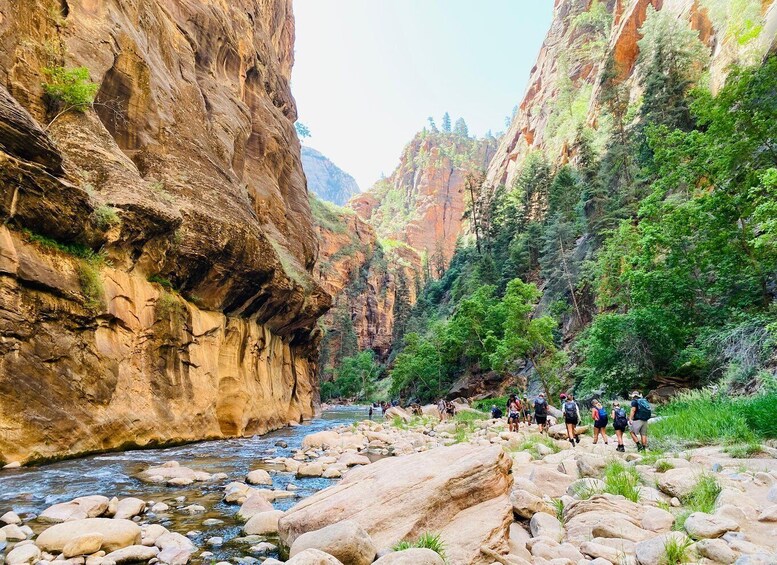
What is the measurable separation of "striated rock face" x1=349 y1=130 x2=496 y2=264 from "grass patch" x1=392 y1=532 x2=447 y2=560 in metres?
128

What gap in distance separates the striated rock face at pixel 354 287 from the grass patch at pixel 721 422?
70.6m

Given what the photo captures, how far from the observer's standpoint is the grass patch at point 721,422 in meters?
9.48

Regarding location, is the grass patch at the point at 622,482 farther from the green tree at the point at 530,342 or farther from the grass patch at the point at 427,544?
the green tree at the point at 530,342

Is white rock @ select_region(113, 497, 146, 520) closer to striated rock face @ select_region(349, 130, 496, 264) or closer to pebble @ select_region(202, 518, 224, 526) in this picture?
pebble @ select_region(202, 518, 224, 526)

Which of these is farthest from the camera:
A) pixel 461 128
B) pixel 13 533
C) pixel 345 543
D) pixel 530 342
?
pixel 461 128

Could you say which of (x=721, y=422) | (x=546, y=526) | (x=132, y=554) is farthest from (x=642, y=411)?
(x=132, y=554)

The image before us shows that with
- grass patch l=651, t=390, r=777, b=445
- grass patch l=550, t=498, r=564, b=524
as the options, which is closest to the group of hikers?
grass patch l=651, t=390, r=777, b=445

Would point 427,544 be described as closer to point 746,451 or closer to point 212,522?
point 212,522

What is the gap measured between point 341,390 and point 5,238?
70277 millimetres

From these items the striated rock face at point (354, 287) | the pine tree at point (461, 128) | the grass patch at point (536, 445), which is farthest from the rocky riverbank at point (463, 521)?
the pine tree at point (461, 128)

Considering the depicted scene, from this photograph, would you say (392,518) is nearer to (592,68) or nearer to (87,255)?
(87,255)

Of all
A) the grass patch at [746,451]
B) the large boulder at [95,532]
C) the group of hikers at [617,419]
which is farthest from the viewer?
the group of hikers at [617,419]

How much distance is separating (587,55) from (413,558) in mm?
95939

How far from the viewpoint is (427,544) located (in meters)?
4.75
